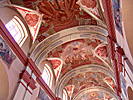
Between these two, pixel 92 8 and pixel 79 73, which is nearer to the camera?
pixel 92 8

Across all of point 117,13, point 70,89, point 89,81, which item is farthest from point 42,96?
point 89,81

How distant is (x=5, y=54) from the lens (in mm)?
6996

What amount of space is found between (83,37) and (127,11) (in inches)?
226

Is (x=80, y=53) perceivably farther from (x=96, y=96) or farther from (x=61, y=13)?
(x=96, y=96)

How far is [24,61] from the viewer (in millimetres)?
8633

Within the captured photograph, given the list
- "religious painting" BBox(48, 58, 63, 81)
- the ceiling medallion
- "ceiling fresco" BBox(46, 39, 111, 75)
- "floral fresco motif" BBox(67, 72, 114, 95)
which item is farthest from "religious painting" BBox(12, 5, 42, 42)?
"floral fresco motif" BBox(67, 72, 114, 95)

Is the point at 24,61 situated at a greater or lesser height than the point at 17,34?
lesser

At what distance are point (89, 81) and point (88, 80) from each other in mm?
307

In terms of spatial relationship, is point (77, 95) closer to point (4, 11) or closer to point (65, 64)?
point (65, 64)

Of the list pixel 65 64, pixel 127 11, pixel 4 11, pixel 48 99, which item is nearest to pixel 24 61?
pixel 4 11

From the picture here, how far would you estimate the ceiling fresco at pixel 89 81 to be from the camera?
A: 15414 millimetres

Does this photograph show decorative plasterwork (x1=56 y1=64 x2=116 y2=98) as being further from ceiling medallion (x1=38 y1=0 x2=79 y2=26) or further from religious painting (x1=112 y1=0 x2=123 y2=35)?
religious painting (x1=112 y1=0 x2=123 y2=35)

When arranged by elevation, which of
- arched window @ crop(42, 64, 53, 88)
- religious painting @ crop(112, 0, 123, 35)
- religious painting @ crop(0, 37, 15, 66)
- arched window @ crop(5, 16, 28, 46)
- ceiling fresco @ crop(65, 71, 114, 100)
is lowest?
religious painting @ crop(0, 37, 15, 66)

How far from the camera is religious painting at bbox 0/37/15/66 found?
6777mm
